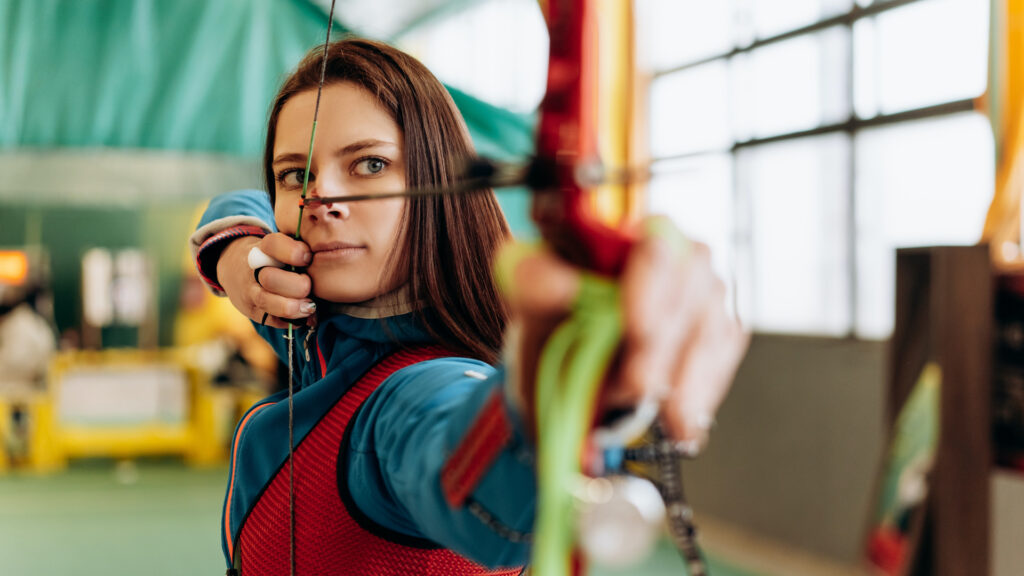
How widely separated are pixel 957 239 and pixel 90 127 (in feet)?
9.24

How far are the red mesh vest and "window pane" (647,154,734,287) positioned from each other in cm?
359

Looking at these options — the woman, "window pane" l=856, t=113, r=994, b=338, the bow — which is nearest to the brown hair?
the woman

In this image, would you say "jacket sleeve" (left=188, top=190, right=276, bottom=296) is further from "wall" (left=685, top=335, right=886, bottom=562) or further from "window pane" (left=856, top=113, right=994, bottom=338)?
"wall" (left=685, top=335, right=886, bottom=562)

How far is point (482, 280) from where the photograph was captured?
0.96 metres

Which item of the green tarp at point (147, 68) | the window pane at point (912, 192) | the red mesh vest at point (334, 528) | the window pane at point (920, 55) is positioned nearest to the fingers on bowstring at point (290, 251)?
the red mesh vest at point (334, 528)

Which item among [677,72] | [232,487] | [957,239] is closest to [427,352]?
[232,487]

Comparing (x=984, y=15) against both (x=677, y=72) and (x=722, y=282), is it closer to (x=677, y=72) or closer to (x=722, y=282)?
(x=677, y=72)

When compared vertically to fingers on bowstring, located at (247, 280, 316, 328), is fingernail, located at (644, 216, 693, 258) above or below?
above

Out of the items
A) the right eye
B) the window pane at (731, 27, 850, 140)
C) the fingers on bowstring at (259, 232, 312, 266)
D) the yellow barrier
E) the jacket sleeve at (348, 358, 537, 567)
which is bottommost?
the yellow barrier

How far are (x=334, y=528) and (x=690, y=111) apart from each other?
424cm

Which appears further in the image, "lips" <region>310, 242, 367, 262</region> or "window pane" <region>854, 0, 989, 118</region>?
"window pane" <region>854, 0, 989, 118</region>

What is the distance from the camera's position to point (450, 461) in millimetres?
569

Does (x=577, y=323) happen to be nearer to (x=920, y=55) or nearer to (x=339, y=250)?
(x=339, y=250)

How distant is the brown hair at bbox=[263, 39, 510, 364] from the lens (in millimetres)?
903
